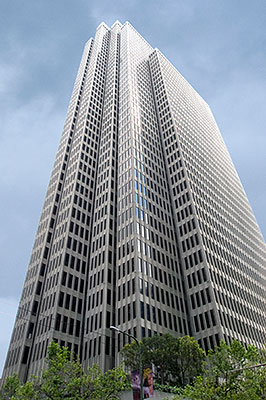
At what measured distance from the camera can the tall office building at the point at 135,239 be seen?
61.4 m

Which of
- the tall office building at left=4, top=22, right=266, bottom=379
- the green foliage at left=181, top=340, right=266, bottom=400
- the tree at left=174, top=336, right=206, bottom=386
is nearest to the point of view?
the green foliage at left=181, top=340, right=266, bottom=400

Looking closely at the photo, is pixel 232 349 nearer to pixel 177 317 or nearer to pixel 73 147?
pixel 177 317

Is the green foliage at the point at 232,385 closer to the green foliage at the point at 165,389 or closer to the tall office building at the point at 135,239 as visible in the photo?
the green foliage at the point at 165,389

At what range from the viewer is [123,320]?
193ft

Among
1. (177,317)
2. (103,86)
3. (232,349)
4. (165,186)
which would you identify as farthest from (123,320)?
(103,86)

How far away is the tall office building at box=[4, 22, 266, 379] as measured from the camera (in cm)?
6144

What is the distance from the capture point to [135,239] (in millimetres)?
67312

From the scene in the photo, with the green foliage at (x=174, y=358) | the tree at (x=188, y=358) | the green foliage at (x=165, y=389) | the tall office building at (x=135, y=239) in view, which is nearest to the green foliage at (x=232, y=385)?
the green foliage at (x=165, y=389)

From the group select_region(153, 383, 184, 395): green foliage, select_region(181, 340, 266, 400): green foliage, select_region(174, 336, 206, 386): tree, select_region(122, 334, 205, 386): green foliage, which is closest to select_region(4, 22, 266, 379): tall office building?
select_region(122, 334, 205, 386): green foliage

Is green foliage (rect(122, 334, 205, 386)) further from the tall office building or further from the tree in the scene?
the tall office building

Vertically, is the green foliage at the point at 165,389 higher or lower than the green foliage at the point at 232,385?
higher

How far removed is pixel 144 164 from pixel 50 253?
33946 mm

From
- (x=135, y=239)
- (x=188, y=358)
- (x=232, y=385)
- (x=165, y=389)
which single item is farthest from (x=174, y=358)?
(x=135, y=239)

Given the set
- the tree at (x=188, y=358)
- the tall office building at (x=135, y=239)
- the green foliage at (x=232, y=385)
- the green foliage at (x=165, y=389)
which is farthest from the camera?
the tall office building at (x=135, y=239)
